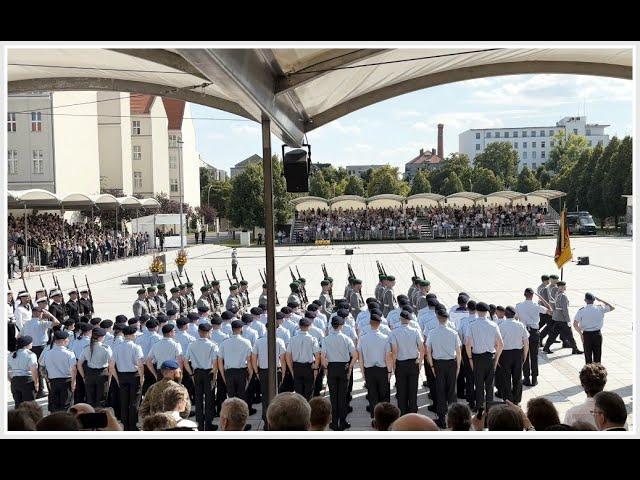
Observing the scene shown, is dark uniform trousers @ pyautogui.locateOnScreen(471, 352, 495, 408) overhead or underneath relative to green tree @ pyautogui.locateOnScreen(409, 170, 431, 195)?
underneath

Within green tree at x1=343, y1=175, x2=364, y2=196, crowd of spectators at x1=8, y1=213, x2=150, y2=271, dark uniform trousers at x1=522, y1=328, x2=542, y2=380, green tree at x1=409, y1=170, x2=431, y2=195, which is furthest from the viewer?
green tree at x1=409, y1=170, x2=431, y2=195

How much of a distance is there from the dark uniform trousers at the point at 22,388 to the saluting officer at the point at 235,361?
2.55 meters

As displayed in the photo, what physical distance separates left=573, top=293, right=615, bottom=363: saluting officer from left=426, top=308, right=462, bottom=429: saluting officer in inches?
107

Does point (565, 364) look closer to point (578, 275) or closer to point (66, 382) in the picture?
point (66, 382)

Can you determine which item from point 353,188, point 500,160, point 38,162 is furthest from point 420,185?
point 38,162

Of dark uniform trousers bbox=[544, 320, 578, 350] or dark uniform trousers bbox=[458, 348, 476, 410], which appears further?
dark uniform trousers bbox=[544, 320, 578, 350]

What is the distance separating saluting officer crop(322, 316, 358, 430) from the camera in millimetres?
8570

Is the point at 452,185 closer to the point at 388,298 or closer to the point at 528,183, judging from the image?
the point at 528,183

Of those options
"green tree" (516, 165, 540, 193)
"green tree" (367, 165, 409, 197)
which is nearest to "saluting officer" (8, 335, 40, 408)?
"green tree" (367, 165, 409, 197)

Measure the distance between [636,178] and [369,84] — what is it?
3.87 meters

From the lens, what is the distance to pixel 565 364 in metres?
11.6

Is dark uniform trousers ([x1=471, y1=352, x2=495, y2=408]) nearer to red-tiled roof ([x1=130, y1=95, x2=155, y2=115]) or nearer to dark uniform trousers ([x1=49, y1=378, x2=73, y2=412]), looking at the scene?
dark uniform trousers ([x1=49, y1=378, x2=73, y2=412])

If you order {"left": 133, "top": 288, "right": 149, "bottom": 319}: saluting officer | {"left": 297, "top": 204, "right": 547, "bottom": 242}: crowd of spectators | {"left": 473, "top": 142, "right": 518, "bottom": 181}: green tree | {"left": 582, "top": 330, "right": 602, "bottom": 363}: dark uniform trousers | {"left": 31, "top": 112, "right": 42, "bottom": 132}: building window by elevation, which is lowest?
{"left": 582, "top": 330, "right": 602, "bottom": 363}: dark uniform trousers
